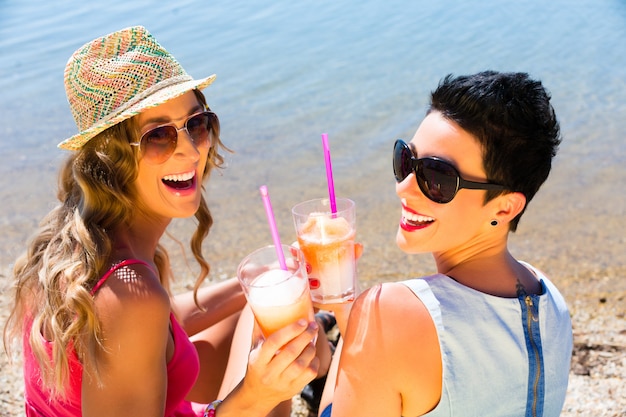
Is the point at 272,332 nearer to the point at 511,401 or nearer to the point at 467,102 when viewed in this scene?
the point at 511,401

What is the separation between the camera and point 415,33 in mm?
11172

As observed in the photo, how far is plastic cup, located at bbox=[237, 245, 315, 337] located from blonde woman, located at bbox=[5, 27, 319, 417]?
61mm

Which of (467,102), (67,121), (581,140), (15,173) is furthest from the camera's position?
(67,121)

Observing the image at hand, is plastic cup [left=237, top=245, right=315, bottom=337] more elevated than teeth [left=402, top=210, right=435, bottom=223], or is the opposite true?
teeth [left=402, top=210, right=435, bottom=223]

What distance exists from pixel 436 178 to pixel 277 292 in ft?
2.05

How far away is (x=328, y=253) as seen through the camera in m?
2.46

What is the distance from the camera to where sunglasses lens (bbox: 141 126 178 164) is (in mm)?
2557

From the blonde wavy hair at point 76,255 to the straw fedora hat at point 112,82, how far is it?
75 millimetres

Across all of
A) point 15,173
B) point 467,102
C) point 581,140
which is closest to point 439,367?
point 467,102

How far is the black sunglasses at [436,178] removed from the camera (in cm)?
213

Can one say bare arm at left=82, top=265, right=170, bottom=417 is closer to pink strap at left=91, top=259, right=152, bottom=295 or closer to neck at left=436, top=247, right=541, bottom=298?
pink strap at left=91, top=259, right=152, bottom=295

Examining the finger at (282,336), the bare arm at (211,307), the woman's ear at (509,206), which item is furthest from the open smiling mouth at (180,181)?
the woman's ear at (509,206)

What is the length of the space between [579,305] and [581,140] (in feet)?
10.1

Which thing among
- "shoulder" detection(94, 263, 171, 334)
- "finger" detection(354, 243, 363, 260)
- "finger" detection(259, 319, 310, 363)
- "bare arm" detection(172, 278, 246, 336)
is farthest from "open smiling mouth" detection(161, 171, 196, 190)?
"bare arm" detection(172, 278, 246, 336)
